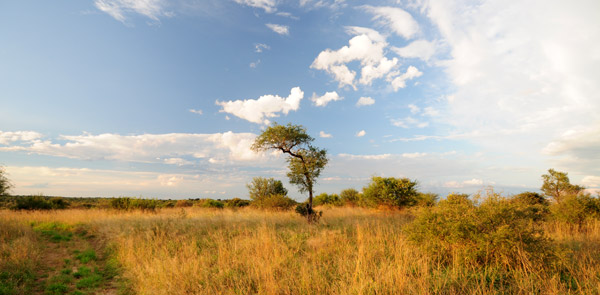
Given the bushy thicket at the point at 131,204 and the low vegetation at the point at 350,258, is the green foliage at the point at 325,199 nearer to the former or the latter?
the bushy thicket at the point at 131,204

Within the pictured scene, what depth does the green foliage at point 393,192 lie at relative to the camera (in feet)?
62.0

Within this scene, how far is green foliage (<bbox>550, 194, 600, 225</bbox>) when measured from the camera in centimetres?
1355

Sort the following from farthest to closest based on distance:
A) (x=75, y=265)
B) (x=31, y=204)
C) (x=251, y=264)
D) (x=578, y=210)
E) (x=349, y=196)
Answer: (x=349, y=196)
(x=31, y=204)
(x=578, y=210)
(x=75, y=265)
(x=251, y=264)

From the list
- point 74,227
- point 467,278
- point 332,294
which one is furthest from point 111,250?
point 467,278

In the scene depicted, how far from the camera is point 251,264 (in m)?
6.88

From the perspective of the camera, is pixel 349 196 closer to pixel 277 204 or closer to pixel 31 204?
pixel 277 204

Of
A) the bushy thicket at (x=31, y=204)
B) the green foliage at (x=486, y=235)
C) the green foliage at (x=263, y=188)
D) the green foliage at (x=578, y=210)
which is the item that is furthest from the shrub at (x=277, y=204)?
the bushy thicket at (x=31, y=204)

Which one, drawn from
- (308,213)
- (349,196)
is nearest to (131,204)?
(308,213)

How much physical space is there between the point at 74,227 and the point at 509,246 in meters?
22.1

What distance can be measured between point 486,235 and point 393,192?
526 inches

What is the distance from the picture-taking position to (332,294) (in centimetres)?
471

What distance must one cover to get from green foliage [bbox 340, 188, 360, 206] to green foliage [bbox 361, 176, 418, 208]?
44.5 feet

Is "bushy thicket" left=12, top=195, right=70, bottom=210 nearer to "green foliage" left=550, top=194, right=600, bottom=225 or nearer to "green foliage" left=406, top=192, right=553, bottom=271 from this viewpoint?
"green foliage" left=406, top=192, right=553, bottom=271

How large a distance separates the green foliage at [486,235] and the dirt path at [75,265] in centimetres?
947
